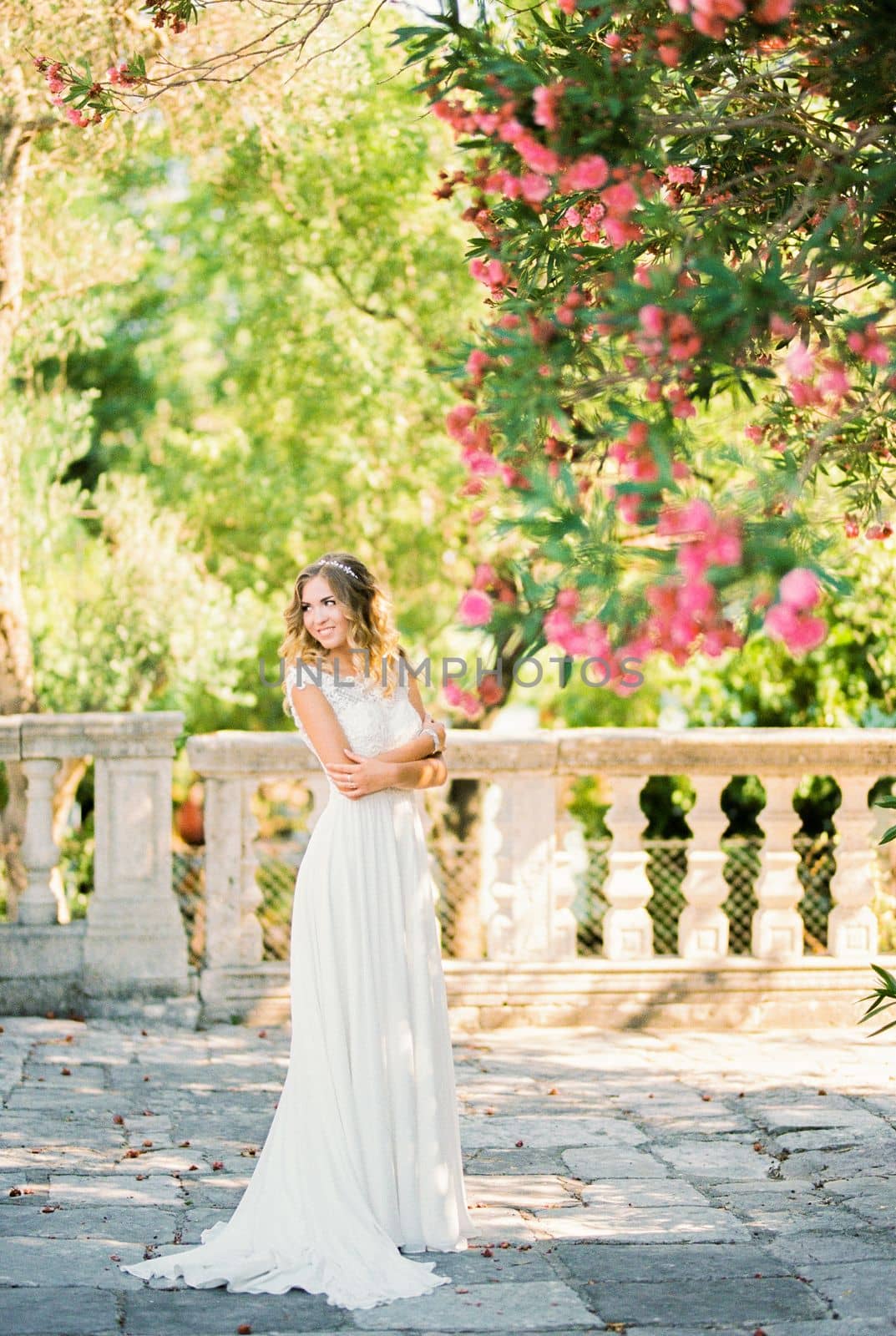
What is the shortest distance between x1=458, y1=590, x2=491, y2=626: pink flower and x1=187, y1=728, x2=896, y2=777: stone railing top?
3578 mm

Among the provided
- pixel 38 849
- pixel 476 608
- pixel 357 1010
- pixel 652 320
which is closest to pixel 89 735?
pixel 38 849

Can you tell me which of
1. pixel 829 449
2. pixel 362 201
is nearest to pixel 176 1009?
pixel 829 449

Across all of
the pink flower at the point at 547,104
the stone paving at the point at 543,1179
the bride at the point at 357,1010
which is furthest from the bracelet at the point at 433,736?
the pink flower at the point at 547,104

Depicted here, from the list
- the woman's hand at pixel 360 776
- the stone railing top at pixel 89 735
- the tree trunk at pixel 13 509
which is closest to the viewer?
the woman's hand at pixel 360 776

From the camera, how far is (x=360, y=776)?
4.32 meters

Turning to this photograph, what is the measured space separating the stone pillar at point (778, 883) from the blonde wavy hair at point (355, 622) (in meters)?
2.98

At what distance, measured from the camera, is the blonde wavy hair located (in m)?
4.42

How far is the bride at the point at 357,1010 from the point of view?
411 cm

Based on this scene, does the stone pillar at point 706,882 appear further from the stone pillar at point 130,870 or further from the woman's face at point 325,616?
the woman's face at point 325,616

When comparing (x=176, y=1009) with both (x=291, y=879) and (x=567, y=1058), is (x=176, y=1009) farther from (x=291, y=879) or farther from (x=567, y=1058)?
(x=291, y=879)

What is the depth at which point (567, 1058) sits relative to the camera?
641 cm

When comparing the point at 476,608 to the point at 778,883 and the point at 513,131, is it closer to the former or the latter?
the point at 513,131

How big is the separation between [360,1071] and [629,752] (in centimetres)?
293

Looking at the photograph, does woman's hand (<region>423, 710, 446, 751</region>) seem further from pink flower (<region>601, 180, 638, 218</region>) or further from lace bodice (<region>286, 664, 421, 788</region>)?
pink flower (<region>601, 180, 638, 218</region>)
